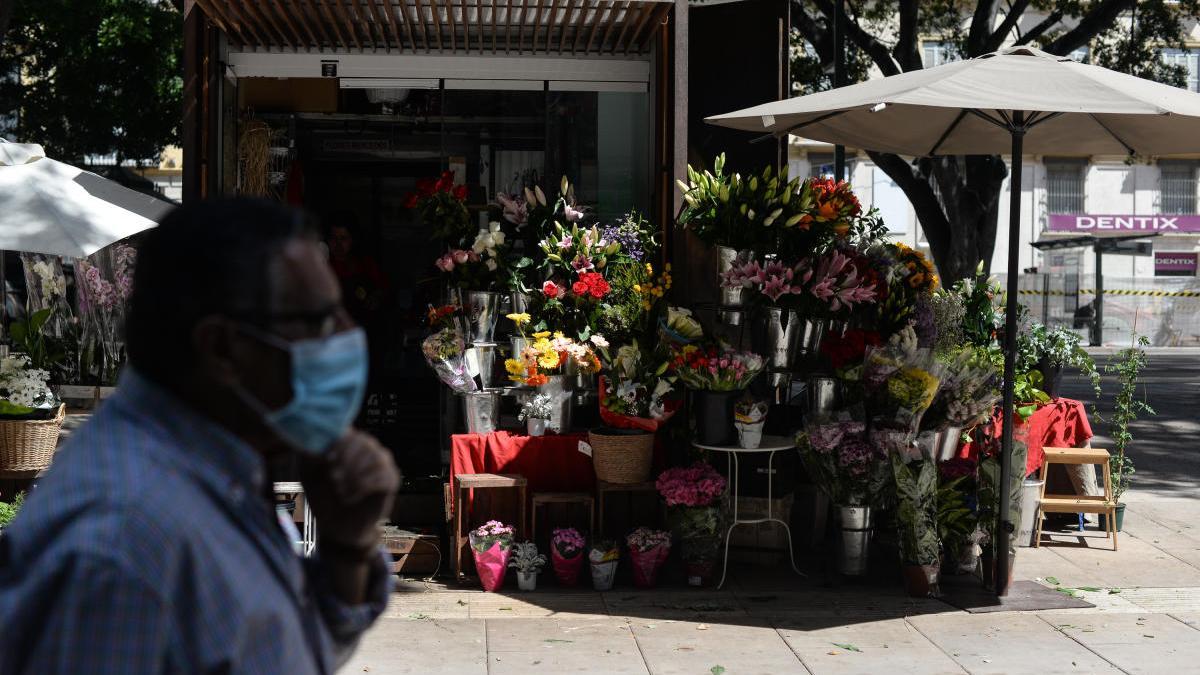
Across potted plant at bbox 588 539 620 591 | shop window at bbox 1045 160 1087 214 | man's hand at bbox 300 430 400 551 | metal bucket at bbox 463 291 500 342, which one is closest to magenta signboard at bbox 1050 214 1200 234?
shop window at bbox 1045 160 1087 214

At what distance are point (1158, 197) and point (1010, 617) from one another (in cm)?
4049

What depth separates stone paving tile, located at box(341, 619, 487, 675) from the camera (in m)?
5.43

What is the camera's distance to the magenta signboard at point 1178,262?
Result: 4216cm

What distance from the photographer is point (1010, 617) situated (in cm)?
633

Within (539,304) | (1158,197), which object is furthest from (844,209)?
(1158,197)

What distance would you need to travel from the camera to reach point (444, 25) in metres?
8.17

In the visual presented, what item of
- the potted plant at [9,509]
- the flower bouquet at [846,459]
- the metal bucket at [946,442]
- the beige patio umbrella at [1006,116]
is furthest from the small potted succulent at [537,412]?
the potted plant at [9,509]

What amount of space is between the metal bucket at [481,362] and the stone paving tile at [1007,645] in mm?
2725

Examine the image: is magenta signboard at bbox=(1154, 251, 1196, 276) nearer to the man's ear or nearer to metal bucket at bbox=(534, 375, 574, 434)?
metal bucket at bbox=(534, 375, 574, 434)

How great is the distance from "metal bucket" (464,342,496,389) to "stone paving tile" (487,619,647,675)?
5.43ft

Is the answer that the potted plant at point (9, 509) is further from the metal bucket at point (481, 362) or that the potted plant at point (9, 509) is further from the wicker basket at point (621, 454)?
the wicker basket at point (621, 454)

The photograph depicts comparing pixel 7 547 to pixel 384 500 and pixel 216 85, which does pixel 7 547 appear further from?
pixel 216 85

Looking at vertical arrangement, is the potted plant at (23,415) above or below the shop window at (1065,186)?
below

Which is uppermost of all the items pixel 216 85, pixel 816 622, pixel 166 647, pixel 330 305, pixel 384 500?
pixel 216 85
